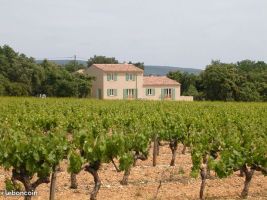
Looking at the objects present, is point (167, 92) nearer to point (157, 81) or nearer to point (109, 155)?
point (157, 81)

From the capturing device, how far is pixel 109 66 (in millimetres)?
67438

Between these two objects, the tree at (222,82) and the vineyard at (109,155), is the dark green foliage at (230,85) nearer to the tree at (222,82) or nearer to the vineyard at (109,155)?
the tree at (222,82)

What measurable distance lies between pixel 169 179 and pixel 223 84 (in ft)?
154

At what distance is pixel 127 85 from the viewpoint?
66.1 m

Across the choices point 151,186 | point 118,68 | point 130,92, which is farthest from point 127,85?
point 151,186

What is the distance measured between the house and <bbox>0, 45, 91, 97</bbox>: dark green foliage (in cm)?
412

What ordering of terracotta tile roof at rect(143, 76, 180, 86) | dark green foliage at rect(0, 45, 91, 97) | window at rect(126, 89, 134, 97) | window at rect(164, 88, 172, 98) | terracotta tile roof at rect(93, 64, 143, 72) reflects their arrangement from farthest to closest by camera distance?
1. window at rect(164, 88, 172, 98)
2. terracotta tile roof at rect(143, 76, 180, 86)
3. window at rect(126, 89, 134, 97)
4. terracotta tile roof at rect(93, 64, 143, 72)
5. dark green foliage at rect(0, 45, 91, 97)

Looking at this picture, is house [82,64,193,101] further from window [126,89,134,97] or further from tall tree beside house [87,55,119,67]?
tall tree beside house [87,55,119,67]

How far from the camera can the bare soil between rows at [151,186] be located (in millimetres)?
10445

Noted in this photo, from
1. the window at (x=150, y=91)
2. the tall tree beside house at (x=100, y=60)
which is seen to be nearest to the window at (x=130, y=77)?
the window at (x=150, y=91)

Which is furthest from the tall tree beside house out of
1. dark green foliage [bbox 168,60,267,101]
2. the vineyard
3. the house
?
the vineyard

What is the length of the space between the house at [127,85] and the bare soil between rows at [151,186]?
5064 centimetres

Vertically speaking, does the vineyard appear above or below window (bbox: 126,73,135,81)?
below

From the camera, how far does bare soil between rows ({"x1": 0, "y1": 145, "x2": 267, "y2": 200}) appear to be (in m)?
10.4
